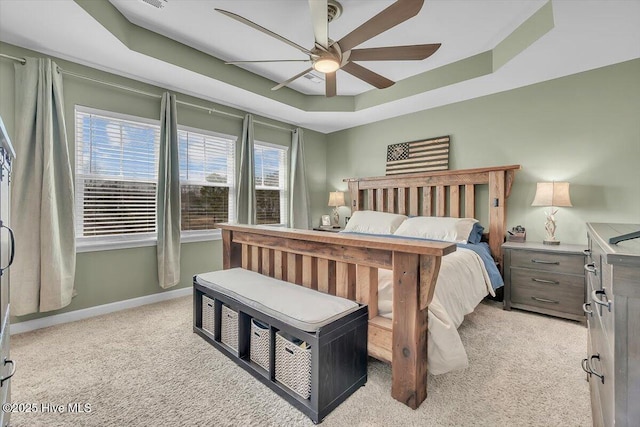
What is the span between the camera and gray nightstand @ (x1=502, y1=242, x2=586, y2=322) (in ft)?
8.52

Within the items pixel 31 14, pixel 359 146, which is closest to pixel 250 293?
pixel 31 14

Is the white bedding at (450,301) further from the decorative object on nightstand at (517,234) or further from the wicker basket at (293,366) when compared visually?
the decorative object on nightstand at (517,234)

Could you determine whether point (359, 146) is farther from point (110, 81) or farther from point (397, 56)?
point (110, 81)

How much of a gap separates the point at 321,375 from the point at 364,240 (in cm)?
74

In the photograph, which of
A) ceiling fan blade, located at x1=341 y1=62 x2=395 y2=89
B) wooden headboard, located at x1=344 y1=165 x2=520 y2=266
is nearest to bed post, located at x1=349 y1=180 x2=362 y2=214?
wooden headboard, located at x1=344 y1=165 x2=520 y2=266

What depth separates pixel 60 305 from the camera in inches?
101

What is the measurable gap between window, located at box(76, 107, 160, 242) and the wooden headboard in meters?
2.87

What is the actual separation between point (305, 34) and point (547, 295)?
135 inches

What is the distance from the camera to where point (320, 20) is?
164 cm

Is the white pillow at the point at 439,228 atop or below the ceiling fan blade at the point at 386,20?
below

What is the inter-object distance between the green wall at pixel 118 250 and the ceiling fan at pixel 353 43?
2.01m

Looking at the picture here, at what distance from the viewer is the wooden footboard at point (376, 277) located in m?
1.48

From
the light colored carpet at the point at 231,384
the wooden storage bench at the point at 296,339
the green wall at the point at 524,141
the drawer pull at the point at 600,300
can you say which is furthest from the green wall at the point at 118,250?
the drawer pull at the point at 600,300

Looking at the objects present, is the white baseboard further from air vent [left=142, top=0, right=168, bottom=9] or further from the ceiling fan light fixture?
the ceiling fan light fixture
